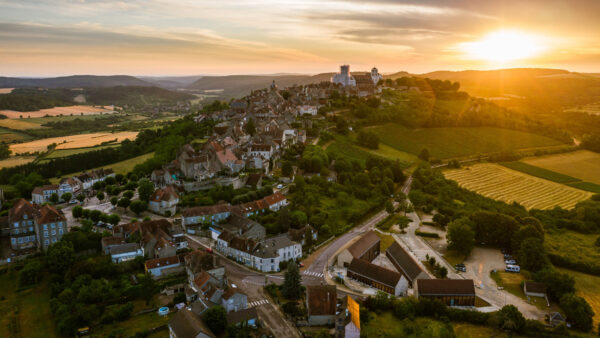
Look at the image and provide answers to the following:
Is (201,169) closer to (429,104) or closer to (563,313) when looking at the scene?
(563,313)

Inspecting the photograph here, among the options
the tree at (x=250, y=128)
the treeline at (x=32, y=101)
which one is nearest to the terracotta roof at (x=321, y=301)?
the tree at (x=250, y=128)

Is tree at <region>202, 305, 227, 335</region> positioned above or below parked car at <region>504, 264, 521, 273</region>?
above

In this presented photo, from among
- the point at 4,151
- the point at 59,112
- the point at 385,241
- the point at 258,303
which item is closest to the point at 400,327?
the point at 258,303

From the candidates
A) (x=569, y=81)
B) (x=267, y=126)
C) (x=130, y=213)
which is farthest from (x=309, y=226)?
(x=569, y=81)

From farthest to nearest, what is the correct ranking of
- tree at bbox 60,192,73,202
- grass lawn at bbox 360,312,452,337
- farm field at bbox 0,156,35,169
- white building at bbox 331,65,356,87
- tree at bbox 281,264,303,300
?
white building at bbox 331,65,356,87 → farm field at bbox 0,156,35,169 → tree at bbox 60,192,73,202 → tree at bbox 281,264,303,300 → grass lawn at bbox 360,312,452,337

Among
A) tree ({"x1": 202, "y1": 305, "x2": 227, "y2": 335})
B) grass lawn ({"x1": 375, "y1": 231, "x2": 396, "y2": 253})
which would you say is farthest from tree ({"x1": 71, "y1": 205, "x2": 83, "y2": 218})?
grass lawn ({"x1": 375, "y1": 231, "x2": 396, "y2": 253})

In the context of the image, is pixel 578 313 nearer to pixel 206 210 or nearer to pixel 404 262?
pixel 404 262

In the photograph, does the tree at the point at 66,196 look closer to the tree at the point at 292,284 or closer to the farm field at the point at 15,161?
the farm field at the point at 15,161

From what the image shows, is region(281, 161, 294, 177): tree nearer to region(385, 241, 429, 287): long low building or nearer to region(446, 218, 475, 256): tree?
region(385, 241, 429, 287): long low building
